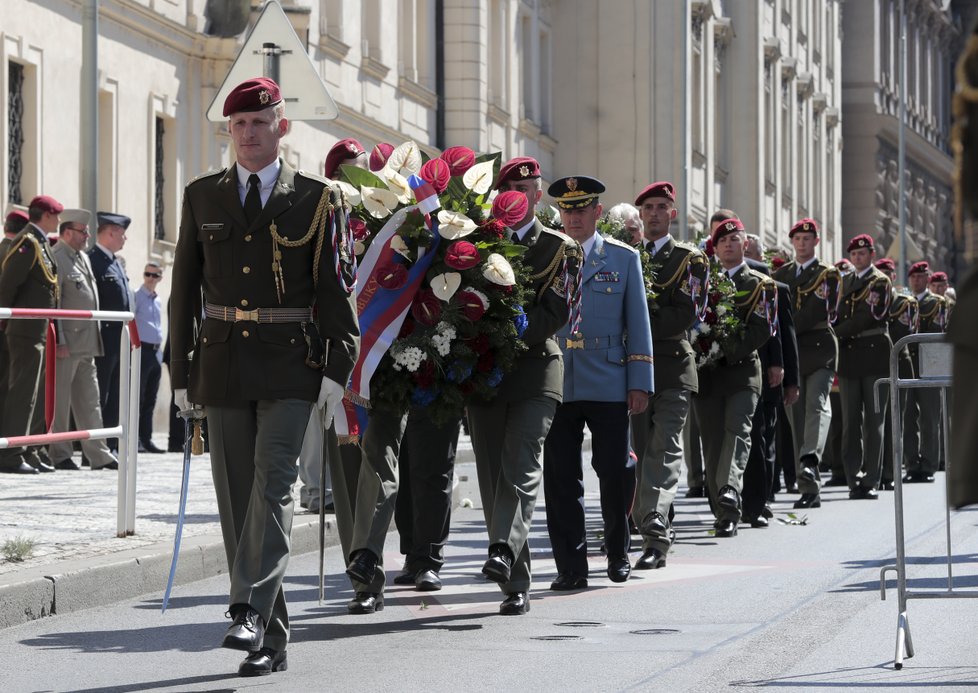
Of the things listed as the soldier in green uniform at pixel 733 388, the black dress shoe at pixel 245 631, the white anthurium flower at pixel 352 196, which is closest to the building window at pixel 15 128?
the soldier in green uniform at pixel 733 388

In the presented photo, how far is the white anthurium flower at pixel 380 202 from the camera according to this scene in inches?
359

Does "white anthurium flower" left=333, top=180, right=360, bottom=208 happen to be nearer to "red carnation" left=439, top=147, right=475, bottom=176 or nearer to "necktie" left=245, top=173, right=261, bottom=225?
"red carnation" left=439, top=147, right=475, bottom=176

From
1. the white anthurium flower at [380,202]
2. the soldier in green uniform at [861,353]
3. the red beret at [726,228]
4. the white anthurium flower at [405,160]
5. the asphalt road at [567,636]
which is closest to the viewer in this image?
the asphalt road at [567,636]

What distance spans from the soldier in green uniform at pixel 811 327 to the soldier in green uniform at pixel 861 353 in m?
0.70

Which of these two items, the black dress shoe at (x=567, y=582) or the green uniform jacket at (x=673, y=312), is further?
the green uniform jacket at (x=673, y=312)

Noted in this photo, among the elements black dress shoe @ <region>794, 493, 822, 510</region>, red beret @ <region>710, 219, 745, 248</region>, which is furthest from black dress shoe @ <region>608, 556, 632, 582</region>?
black dress shoe @ <region>794, 493, 822, 510</region>

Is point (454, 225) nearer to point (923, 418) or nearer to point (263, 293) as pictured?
point (263, 293)

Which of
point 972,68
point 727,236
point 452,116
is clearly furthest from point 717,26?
point 972,68

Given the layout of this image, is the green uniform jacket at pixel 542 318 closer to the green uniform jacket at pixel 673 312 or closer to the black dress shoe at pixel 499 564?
the black dress shoe at pixel 499 564

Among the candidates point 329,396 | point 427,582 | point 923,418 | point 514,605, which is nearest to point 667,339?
point 427,582

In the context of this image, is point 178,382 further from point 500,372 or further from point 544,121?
point 544,121

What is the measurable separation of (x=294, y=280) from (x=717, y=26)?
147 ft

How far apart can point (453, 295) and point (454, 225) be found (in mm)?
311

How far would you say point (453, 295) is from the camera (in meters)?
9.05
